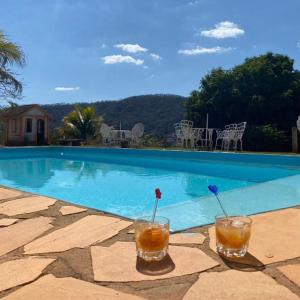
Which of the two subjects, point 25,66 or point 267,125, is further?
point 25,66

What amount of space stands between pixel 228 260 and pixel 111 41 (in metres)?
14.4

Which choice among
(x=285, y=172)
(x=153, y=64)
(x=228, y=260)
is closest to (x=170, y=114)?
(x=153, y=64)

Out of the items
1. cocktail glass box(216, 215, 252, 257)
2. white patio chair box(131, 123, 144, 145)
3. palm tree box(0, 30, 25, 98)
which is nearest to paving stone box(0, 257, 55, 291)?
cocktail glass box(216, 215, 252, 257)

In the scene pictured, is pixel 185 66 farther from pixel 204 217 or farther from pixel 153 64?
A: pixel 204 217

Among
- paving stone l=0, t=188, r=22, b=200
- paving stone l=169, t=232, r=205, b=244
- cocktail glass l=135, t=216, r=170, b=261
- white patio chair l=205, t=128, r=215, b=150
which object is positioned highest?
white patio chair l=205, t=128, r=215, b=150

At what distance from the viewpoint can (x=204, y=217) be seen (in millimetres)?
2582

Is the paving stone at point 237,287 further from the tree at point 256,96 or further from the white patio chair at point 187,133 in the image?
the tree at point 256,96

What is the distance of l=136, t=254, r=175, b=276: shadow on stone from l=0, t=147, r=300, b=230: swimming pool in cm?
57

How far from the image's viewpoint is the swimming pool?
307cm

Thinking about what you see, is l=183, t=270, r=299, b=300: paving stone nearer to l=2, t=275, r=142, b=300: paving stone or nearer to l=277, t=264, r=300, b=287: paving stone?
l=277, t=264, r=300, b=287: paving stone

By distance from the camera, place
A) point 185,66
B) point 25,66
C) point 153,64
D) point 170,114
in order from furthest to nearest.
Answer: point 170,114, point 153,64, point 185,66, point 25,66

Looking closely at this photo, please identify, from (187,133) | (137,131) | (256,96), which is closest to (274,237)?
(187,133)

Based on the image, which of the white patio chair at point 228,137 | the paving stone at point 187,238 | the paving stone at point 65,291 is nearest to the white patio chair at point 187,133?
the white patio chair at point 228,137

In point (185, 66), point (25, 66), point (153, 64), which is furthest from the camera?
point (153, 64)
